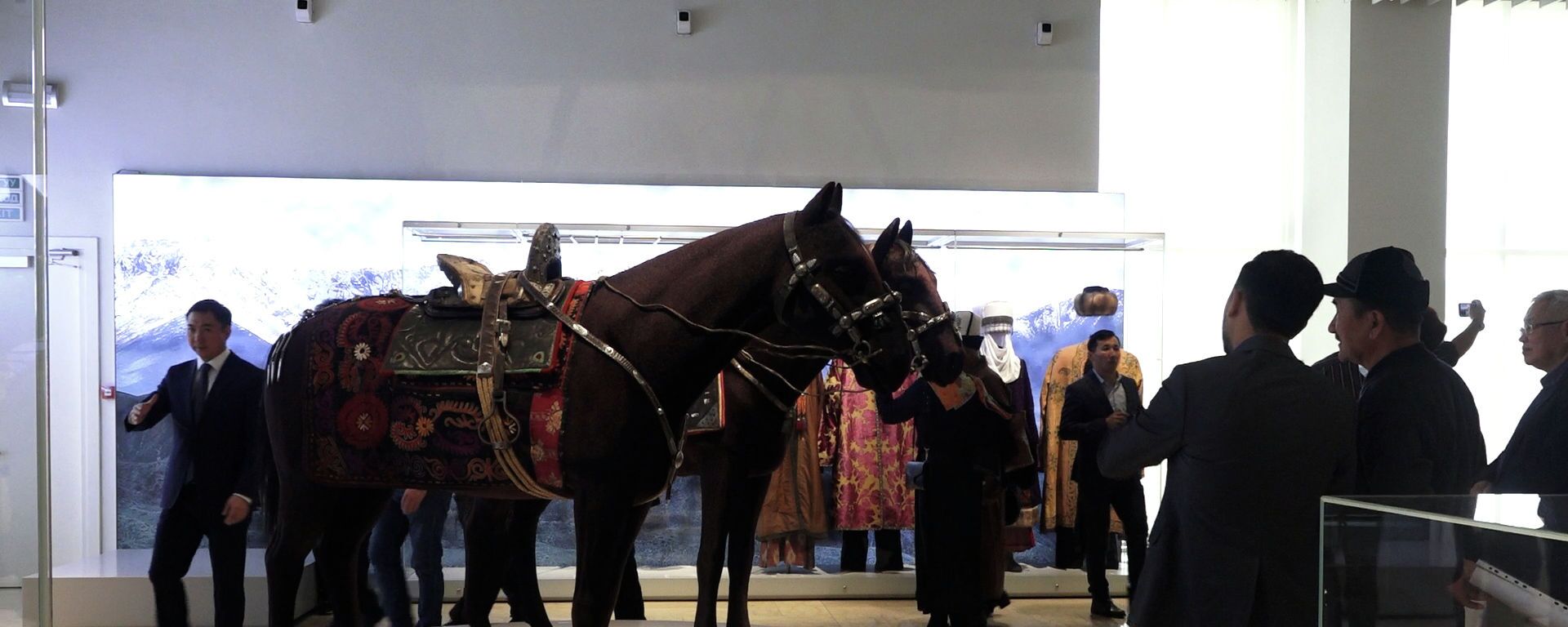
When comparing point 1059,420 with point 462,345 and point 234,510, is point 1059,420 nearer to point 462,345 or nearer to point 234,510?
point 462,345

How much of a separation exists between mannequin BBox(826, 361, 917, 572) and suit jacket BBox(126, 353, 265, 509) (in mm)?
2971

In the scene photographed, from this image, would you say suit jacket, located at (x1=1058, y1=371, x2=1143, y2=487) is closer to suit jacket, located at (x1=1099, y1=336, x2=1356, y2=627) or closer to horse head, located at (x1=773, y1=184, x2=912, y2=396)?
horse head, located at (x1=773, y1=184, x2=912, y2=396)

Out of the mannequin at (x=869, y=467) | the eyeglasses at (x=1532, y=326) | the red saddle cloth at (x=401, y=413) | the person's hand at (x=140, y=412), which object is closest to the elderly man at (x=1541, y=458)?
the eyeglasses at (x=1532, y=326)

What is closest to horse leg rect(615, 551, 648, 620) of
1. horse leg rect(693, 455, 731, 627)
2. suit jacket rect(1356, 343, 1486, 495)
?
horse leg rect(693, 455, 731, 627)

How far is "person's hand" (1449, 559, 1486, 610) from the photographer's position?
1.38 metres

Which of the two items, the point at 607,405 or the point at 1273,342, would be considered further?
the point at 607,405

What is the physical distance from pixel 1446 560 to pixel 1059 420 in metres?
4.56

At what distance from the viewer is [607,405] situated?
8.43 feet

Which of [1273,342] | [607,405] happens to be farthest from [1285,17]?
[607,405]

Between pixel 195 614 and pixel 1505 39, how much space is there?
9.49 meters

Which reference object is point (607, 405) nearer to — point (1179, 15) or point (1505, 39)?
point (1179, 15)

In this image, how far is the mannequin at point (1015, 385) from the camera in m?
5.59

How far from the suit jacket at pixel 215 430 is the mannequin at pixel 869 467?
2.97 metres

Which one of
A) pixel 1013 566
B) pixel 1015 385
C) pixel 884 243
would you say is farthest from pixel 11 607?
pixel 1013 566
